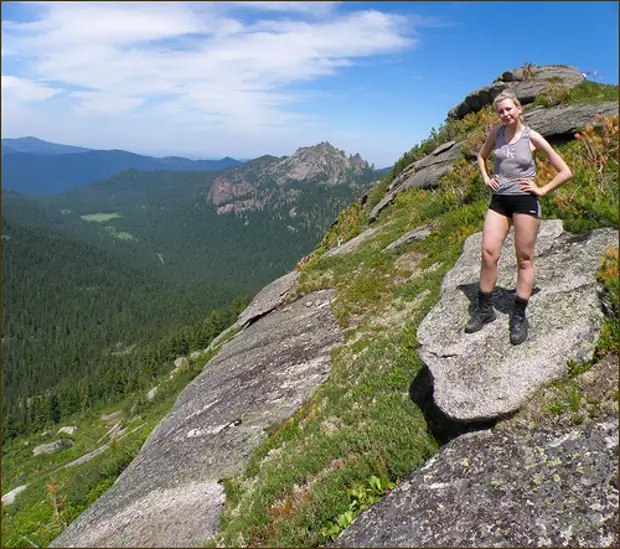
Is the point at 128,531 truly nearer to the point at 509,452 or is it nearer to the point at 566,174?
the point at 509,452

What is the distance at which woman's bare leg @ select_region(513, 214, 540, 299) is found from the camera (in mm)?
6543

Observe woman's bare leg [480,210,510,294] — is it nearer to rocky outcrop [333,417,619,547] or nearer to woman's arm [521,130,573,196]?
woman's arm [521,130,573,196]

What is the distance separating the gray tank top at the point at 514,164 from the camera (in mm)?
6488

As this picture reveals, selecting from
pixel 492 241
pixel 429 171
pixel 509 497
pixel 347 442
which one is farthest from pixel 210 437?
pixel 429 171

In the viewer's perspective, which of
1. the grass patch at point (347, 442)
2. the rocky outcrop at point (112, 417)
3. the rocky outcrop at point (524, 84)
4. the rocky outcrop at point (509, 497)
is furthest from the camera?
the rocky outcrop at point (112, 417)

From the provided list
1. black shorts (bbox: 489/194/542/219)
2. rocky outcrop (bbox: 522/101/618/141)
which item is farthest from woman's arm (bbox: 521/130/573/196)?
rocky outcrop (bbox: 522/101/618/141)

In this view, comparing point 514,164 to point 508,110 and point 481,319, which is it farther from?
point 481,319

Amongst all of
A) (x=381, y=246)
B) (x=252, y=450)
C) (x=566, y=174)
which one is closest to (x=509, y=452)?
(x=566, y=174)

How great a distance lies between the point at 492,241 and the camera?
694 cm

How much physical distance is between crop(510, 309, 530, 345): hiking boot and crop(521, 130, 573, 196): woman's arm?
1987 millimetres

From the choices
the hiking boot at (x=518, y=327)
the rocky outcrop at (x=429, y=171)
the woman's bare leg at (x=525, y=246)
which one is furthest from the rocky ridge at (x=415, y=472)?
the rocky outcrop at (x=429, y=171)

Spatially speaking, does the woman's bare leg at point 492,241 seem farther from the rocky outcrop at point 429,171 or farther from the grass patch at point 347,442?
the rocky outcrop at point 429,171

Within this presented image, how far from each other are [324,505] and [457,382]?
2967 millimetres

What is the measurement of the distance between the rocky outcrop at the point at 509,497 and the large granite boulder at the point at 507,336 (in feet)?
2.07
